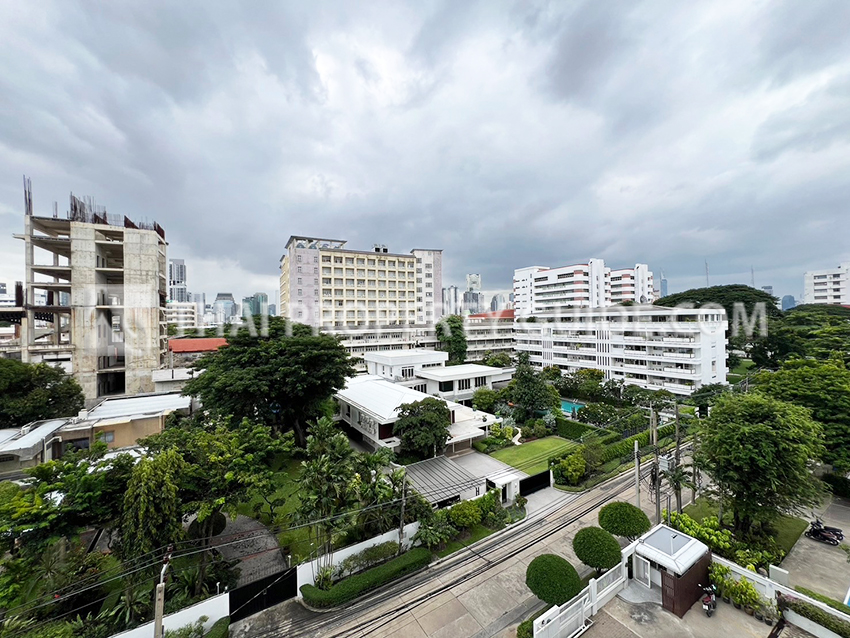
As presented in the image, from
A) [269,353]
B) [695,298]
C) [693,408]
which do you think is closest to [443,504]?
[269,353]

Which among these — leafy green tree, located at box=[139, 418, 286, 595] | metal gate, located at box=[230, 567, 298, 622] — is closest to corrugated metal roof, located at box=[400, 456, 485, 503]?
metal gate, located at box=[230, 567, 298, 622]

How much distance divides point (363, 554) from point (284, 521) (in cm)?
529

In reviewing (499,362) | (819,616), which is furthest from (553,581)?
(499,362)

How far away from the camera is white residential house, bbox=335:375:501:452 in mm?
23700

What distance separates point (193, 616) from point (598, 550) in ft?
43.0

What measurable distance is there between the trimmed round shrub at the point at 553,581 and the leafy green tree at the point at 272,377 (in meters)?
16.3

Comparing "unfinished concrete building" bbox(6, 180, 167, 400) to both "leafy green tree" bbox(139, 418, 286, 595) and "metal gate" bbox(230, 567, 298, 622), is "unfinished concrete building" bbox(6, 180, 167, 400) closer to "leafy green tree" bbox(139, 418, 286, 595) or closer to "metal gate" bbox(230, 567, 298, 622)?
"leafy green tree" bbox(139, 418, 286, 595)

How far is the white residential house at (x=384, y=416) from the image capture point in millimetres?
23700

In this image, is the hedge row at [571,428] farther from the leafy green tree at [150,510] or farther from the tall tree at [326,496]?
the leafy green tree at [150,510]

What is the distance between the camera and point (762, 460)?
12.8m

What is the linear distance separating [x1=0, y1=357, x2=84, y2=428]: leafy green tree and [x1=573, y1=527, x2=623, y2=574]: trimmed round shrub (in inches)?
1320

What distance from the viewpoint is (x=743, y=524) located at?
1437 centimetres

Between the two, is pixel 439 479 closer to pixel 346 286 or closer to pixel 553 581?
pixel 553 581

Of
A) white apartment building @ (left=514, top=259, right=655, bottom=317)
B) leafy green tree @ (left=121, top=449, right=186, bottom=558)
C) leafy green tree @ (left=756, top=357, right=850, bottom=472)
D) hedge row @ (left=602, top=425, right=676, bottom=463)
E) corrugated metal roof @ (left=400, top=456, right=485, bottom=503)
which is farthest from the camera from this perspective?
white apartment building @ (left=514, top=259, right=655, bottom=317)
